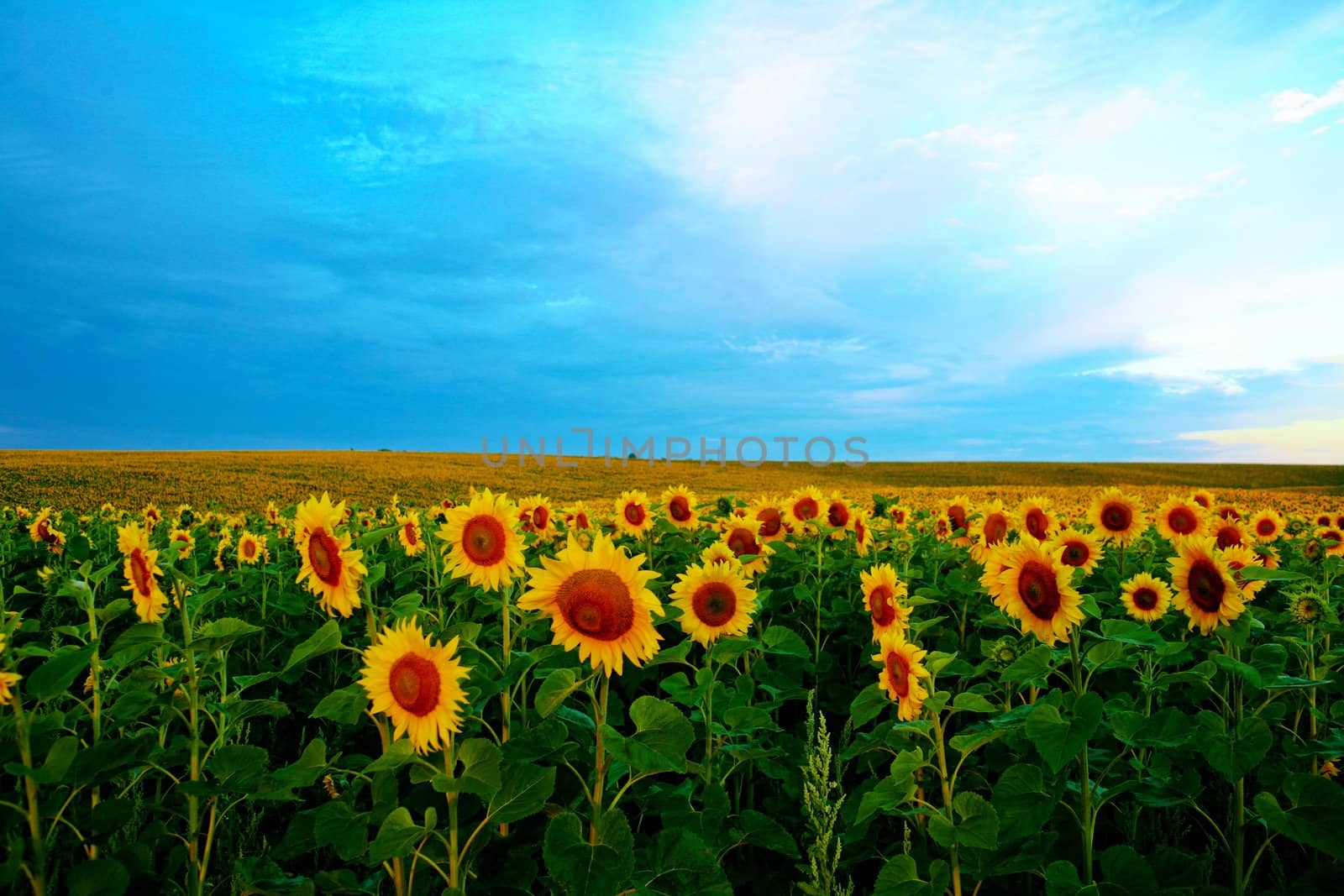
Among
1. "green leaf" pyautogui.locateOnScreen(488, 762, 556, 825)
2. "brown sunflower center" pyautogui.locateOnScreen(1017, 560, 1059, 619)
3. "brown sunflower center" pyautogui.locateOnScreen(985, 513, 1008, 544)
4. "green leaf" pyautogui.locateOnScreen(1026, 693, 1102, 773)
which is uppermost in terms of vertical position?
"brown sunflower center" pyautogui.locateOnScreen(985, 513, 1008, 544)

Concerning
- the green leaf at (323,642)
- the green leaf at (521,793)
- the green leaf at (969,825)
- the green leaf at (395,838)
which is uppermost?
the green leaf at (323,642)

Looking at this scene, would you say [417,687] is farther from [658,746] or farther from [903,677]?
[903,677]

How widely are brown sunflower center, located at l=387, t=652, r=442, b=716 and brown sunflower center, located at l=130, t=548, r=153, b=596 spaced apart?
6.23ft

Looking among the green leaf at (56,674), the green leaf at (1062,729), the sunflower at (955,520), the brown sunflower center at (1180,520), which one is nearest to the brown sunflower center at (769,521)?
the sunflower at (955,520)

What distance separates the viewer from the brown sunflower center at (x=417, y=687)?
2998 mm

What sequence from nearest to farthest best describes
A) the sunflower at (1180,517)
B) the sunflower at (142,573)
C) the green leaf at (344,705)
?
the green leaf at (344,705), the sunflower at (142,573), the sunflower at (1180,517)

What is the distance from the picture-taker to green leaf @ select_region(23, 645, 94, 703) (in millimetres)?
2771

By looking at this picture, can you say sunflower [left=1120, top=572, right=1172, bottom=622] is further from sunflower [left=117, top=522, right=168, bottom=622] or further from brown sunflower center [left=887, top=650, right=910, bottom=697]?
sunflower [left=117, top=522, right=168, bottom=622]

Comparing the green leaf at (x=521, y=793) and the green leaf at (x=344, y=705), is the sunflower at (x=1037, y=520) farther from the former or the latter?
the green leaf at (x=344, y=705)

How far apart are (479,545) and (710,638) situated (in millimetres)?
1411

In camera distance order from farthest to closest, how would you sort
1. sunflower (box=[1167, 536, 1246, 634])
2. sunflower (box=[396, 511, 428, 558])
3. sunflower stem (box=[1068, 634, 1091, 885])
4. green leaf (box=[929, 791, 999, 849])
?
sunflower (box=[396, 511, 428, 558]), sunflower (box=[1167, 536, 1246, 634]), sunflower stem (box=[1068, 634, 1091, 885]), green leaf (box=[929, 791, 999, 849])

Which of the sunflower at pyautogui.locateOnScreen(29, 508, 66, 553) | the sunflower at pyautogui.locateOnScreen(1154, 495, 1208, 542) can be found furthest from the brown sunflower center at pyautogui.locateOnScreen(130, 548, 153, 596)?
the sunflower at pyautogui.locateOnScreen(1154, 495, 1208, 542)

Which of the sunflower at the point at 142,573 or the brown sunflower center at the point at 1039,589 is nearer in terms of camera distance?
the brown sunflower center at the point at 1039,589

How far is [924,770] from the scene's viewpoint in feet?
15.3
